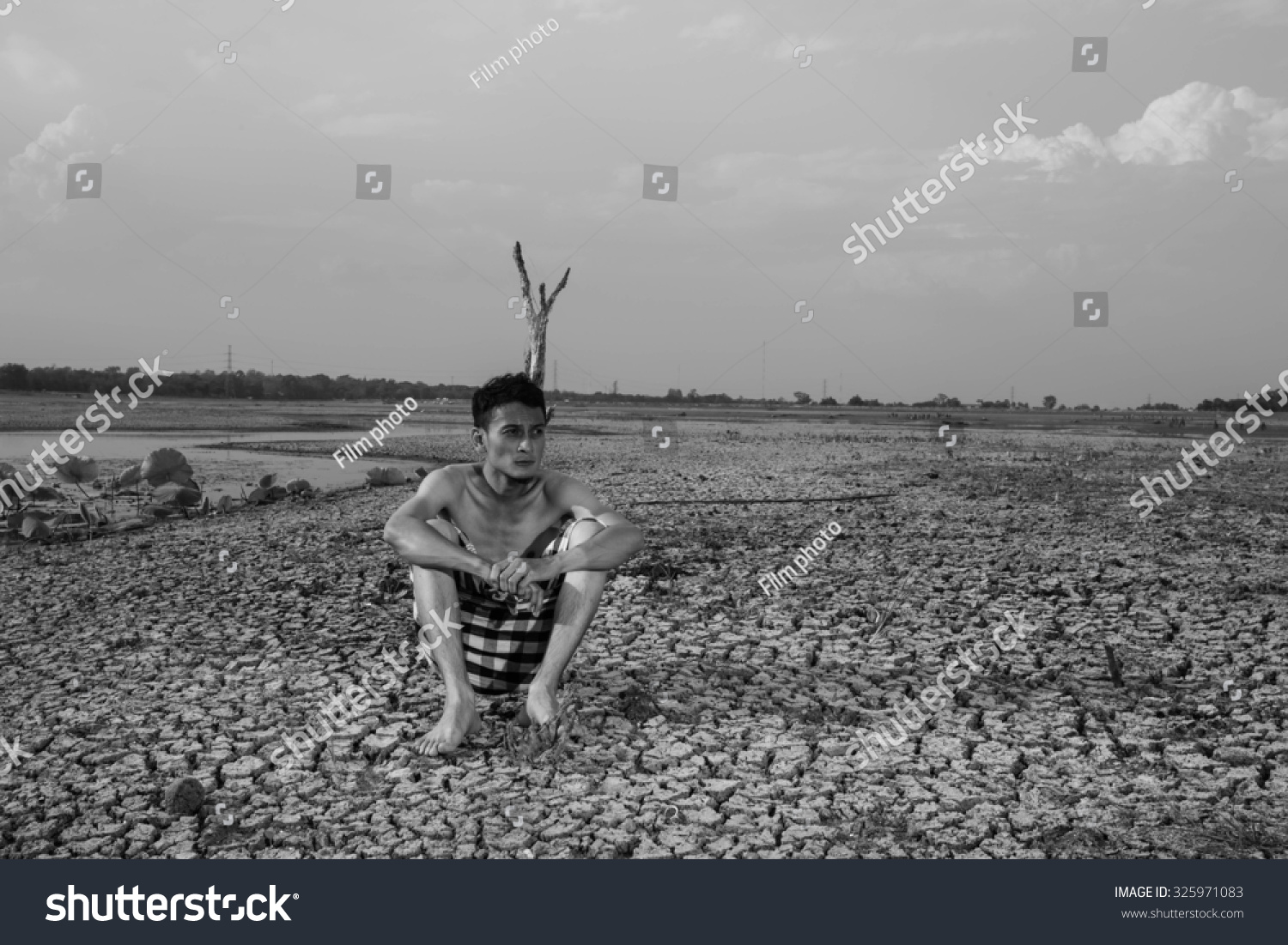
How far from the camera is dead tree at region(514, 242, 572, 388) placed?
914 cm

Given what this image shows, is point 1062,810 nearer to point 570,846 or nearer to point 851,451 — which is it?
point 570,846

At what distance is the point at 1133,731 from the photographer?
3973 mm

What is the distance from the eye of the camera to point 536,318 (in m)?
9.23

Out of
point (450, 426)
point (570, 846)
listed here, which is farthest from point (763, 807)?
point (450, 426)

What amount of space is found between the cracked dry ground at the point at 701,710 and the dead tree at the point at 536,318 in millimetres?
2077

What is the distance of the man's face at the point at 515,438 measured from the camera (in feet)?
12.6

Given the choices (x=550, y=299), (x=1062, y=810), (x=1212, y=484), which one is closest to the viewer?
(x=1062, y=810)

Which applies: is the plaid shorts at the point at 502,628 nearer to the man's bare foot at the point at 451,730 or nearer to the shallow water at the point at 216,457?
the man's bare foot at the point at 451,730

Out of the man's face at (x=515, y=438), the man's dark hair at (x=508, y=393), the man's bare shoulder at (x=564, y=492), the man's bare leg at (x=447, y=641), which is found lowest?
the man's bare leg at (x=447, y=641)

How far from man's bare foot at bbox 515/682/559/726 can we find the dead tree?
5543 mm

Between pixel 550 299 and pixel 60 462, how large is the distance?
6.39 m

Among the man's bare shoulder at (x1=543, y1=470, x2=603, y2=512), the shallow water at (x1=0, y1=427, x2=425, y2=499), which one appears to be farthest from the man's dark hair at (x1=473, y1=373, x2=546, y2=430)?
the shallow water at (x1=0, y1=427, x2=425, y2=499)

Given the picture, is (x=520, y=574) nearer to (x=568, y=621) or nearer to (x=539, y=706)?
(x=568, y=621)

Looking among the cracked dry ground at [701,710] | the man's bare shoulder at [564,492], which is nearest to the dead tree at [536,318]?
the cracked dry ground at [701,710]
